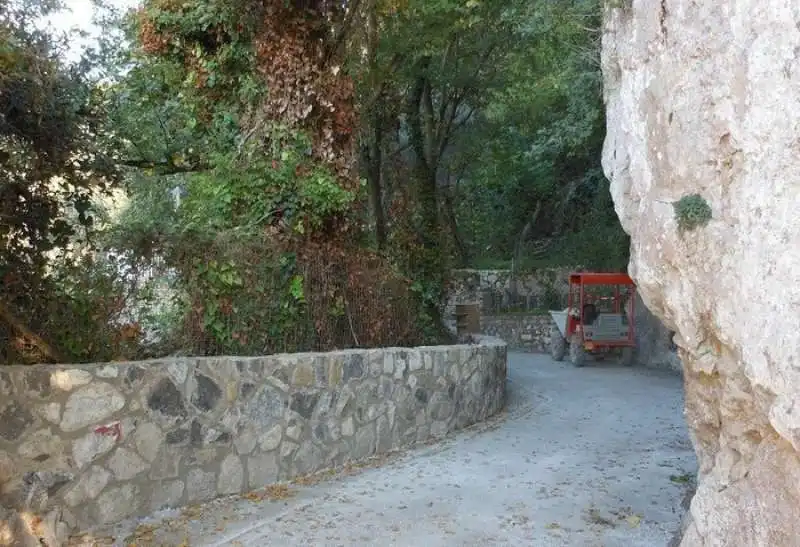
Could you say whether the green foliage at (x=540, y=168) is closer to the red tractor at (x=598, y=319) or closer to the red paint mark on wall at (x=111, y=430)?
the red tractor at (x=598, y=319)

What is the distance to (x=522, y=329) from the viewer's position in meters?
23.7

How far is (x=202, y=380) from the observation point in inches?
230

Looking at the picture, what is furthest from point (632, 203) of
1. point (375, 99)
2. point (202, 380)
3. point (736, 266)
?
point (375, 99)

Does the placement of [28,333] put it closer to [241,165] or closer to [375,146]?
[241,165]

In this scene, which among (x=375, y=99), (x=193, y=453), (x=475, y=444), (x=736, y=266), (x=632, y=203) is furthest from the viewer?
(x=375, y=99)

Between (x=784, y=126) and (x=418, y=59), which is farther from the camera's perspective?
(x=418, y=59)

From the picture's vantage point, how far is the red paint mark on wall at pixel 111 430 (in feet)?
16.3

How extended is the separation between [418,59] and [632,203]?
36.9ft

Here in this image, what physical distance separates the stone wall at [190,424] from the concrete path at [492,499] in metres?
0.28

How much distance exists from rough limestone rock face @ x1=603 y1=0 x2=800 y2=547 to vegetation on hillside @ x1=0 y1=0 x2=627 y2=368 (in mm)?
3883

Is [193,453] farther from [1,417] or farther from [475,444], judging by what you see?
[475,444]

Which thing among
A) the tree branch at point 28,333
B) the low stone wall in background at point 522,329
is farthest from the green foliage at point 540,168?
the tree branch at point 28,333

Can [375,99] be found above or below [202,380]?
above

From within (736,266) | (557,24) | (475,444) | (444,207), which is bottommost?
(475,444)
